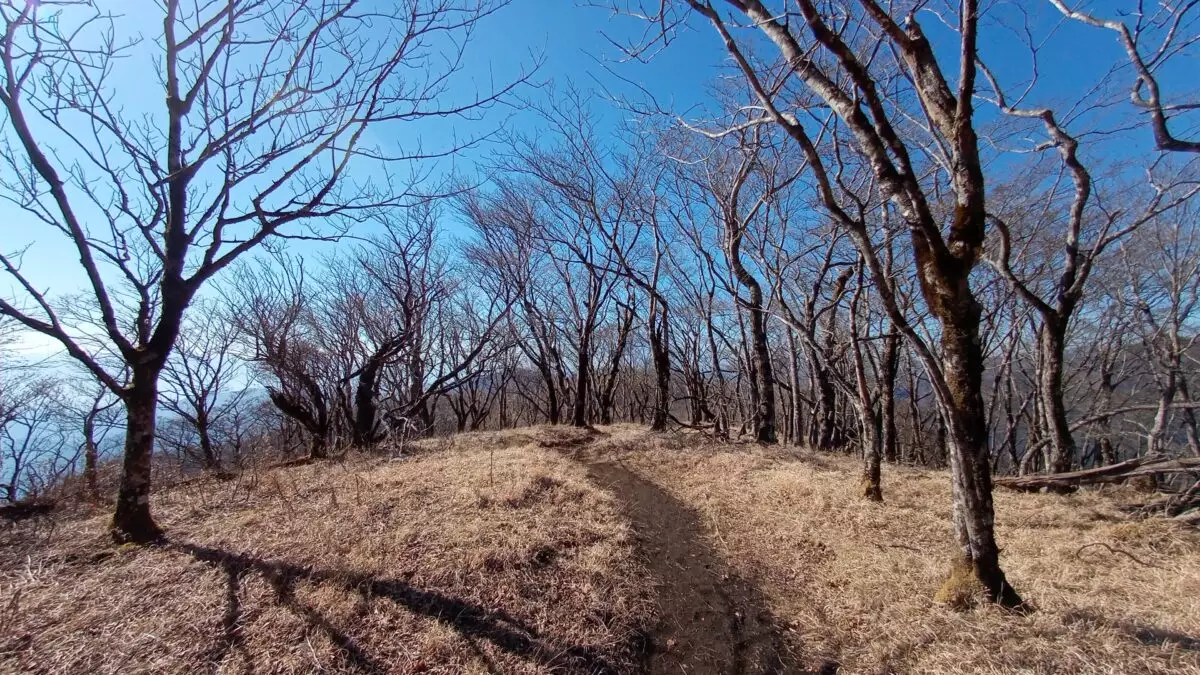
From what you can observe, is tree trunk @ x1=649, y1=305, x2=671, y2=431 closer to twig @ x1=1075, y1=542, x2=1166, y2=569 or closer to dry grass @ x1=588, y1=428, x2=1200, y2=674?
dry grass @ x1=588, y1=428, x2=1200, y2=674

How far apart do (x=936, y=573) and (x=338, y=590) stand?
4171mm

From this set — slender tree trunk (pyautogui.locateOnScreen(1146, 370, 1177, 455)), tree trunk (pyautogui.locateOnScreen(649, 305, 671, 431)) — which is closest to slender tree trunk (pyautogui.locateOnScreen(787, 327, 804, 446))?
tree trunk (pyautogui.locateOnScreen(649, 305, 671, 431))

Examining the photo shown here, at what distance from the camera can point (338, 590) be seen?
9.95 feet

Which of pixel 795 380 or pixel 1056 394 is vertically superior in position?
pixel 795 380

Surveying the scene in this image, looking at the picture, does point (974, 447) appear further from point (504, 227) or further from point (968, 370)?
point (504, 227)

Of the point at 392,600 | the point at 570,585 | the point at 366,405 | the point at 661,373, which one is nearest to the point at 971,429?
the point at 570,585

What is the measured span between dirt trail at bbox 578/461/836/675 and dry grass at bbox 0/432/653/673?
218 millimetres

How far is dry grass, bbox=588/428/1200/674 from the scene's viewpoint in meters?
2.34

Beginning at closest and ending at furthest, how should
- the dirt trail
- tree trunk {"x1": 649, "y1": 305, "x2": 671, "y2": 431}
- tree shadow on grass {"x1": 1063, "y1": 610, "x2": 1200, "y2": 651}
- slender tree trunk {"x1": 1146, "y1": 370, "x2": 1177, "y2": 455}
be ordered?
tree shadow on grass {"x1": 1063, "y1": 610, "x2": 1200, "y2": 651}, the dirt trail, slender tree trunk {"x1": 1146, "y1": 370, "x2": 1177, "y2": 455}, tree trunk {"x1": 649, "y1": 305, "x2": 671, "y2": 431}

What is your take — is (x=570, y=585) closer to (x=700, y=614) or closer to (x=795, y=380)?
(x=700, y=614)

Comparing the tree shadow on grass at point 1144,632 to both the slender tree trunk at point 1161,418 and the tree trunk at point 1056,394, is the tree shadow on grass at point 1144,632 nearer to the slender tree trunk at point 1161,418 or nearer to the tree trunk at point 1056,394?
the tree trunk at point 1056,394

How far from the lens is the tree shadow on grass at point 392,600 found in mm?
2627

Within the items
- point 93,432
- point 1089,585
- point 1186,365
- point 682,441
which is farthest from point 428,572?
point 1186,365

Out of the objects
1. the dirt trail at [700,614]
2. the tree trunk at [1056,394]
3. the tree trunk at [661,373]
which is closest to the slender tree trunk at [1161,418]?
the tree trunk at [1056,394]
